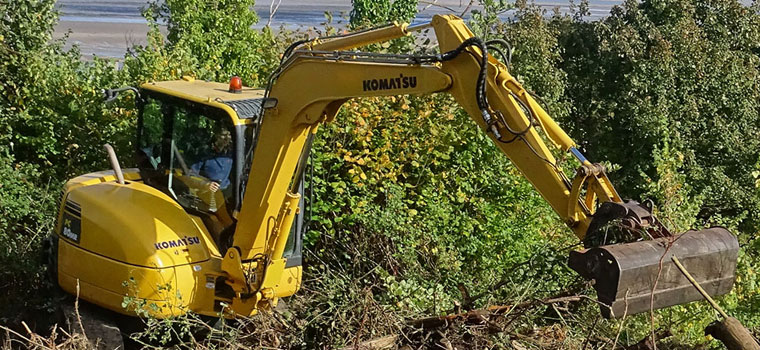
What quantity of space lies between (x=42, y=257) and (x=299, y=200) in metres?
2.64

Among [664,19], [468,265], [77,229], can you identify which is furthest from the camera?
[664,19]

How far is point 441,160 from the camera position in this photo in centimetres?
1021

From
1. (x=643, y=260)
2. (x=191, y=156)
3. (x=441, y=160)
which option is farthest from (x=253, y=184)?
(x=441, y=160)

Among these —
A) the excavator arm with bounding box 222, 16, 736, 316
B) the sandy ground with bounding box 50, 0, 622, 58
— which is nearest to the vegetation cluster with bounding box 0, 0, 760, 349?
the excavator arm with bounding box 222, 16, 736, 316

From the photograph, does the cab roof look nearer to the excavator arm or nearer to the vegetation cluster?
the excavator arm

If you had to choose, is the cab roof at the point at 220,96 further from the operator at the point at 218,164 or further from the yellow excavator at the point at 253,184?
the operator at the point at 218,164

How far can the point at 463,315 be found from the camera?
246 inches

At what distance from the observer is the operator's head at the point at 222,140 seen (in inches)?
251

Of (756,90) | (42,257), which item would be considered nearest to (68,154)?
(42,257)

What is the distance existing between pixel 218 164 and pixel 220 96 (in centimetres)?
56

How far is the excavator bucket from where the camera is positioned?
439 centimetres

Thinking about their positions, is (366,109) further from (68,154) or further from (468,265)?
(68,154)

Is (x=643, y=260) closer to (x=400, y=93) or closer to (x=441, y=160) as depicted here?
(x=400, y=93)

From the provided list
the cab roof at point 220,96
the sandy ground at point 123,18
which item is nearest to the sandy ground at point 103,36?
the sandy ground at point 123,18
